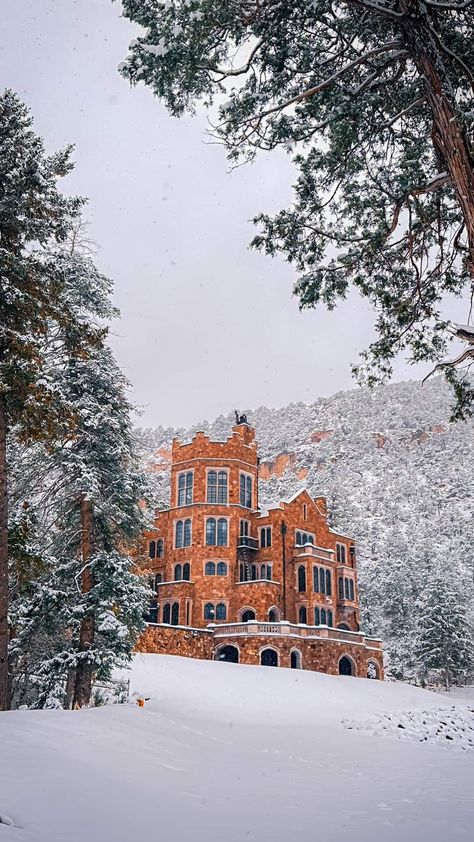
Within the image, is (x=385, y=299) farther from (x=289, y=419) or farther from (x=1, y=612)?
(x=289, y=419)

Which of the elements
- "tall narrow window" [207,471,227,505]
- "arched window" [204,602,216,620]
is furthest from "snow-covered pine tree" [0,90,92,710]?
"tall narrow window" [207,471,227,505]

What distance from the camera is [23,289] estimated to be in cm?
1303

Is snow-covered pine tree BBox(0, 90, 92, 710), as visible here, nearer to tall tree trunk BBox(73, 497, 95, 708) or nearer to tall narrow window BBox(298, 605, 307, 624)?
tall tree trunk BBox(73, 497, 95, 708)

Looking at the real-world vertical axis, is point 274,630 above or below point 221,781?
above

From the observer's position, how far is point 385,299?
1033 cm

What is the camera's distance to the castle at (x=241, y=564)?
114 ft

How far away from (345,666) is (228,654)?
683 centimetres

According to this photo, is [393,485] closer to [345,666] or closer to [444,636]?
[444,636]

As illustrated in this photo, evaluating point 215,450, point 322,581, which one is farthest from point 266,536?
point 215,450

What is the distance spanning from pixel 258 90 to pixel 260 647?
26.5 meters

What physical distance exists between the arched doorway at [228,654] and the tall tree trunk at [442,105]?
27941mm

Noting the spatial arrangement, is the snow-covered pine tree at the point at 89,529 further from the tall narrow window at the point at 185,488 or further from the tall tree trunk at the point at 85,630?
the tall narrow window at the point at 185,488

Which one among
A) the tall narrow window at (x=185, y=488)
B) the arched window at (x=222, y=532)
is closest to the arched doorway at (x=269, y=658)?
the arched window at (x=222, y=532)

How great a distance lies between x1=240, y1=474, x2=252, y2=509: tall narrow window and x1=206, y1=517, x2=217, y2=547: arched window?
204 centimetres
